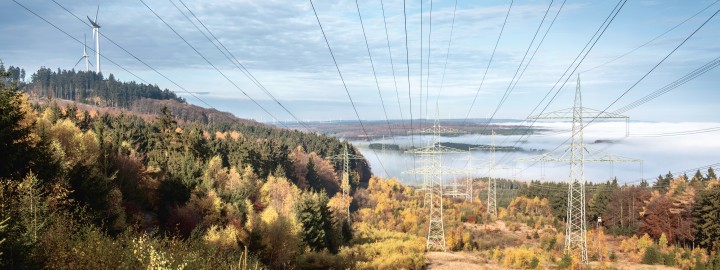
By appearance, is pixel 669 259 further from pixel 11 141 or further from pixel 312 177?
pixel 312 177

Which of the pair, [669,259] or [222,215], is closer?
[222,215]

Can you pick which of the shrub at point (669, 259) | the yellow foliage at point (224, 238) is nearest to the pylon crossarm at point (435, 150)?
the yellow foliage at point (224, 238)

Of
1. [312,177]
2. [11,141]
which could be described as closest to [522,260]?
[11,141]

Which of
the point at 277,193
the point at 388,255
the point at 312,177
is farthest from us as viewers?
the point at 312,177

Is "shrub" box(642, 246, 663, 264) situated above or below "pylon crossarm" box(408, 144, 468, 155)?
below

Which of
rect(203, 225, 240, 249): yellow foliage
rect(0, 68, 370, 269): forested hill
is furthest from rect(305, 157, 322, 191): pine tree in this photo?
rect(203, 225, 240, 249): yellow foliage

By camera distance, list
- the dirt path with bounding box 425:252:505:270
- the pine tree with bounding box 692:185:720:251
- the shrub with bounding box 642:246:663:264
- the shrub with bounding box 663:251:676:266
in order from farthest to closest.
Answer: the pine tree with bounding box 692:185:720:251, the shrub with bounding box 642:246:663:264, the shrub with bounding box 663:251:676:266, the dirt path with bounding box 425:252:505:270

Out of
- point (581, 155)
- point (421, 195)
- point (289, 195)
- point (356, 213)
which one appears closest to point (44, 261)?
point (581, 155)

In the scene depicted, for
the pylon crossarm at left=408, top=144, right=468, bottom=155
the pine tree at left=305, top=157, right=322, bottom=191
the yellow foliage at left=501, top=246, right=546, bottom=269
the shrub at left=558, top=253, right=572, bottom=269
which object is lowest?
the yellow foliage at left=501, top=246, right=546, bottom=269

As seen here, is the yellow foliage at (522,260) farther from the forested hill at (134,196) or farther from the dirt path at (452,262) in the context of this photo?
the forested hill at (134,196)

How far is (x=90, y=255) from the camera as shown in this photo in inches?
569

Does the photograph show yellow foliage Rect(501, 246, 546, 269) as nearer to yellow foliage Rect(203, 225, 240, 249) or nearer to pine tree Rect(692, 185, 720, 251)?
yellow foliage Rect(203, 225, 240, 249)

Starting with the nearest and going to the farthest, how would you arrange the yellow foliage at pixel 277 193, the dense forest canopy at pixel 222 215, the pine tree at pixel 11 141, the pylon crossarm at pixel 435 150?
the dense forest canopy at pixel 222 215 < the pine tree at pixel 11 141 < the pylon crossarm at pixel 435 150 < the yellow foliage at pixel 277 193

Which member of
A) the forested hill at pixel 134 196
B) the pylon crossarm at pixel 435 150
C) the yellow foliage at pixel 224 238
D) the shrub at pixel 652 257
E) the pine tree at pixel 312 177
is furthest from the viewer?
the pine tree at pixel 312 177
